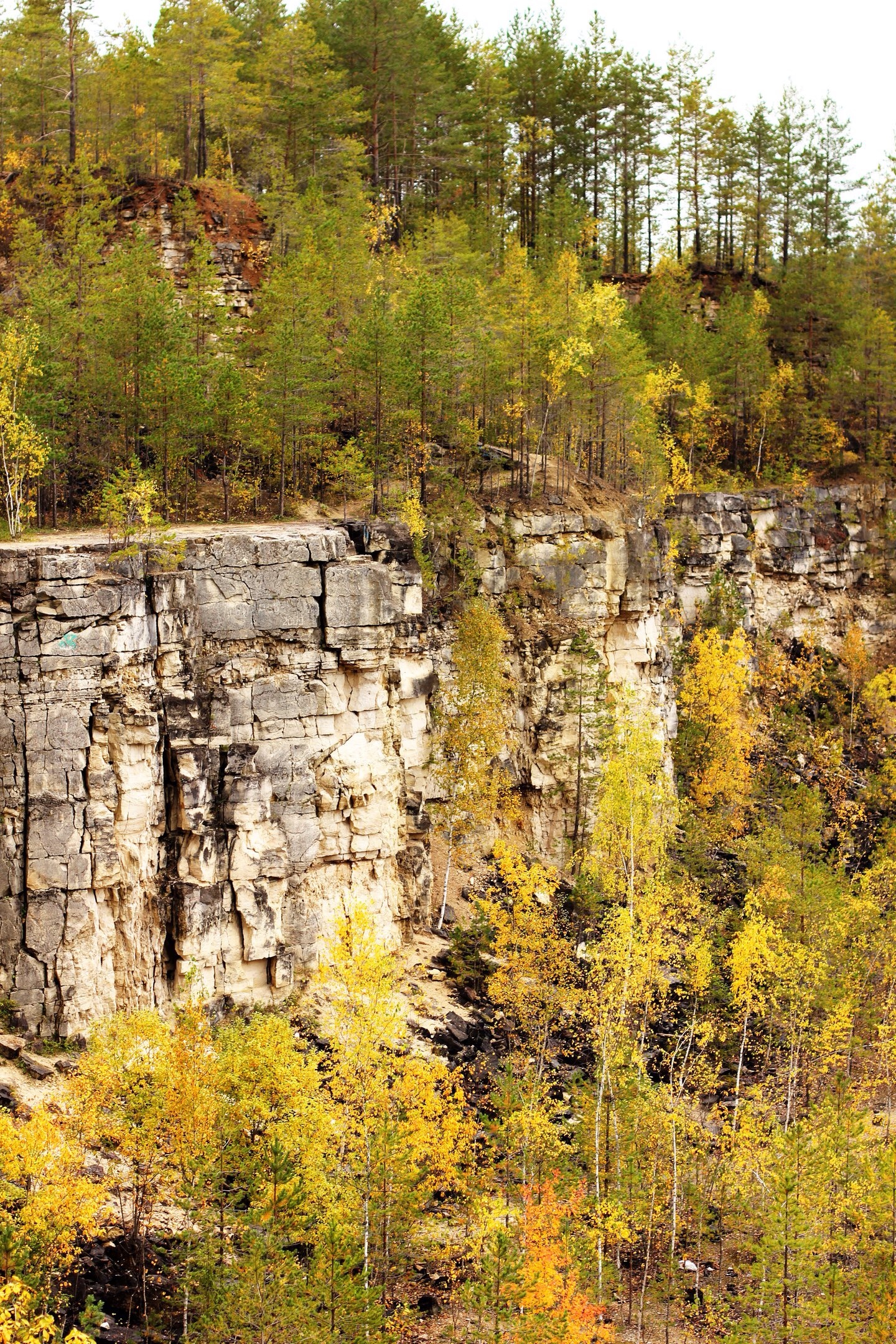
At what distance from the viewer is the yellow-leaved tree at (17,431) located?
36.5 meters

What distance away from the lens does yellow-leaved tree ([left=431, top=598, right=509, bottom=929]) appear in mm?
42656

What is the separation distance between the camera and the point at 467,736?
140 ft

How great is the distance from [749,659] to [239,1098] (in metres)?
39.1

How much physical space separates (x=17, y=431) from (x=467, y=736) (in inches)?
667

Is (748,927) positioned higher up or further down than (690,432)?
further down

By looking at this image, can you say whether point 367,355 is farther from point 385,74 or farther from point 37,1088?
point 385,74

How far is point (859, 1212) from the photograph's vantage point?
98.2 feet

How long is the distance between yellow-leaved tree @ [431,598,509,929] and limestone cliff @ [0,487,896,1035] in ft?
2.62

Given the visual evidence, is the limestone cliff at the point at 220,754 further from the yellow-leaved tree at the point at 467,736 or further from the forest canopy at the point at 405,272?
the forest canopy at the point at 405,272

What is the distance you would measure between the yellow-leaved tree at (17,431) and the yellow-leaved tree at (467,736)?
Result: 48.6 feet

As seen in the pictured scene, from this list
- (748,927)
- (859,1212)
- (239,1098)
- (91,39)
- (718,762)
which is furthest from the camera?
(91,39)

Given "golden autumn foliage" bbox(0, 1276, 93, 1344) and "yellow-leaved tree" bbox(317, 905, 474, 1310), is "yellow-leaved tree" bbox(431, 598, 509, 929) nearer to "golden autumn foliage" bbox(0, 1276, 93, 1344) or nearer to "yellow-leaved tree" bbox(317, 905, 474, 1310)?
"yellow-leaved tree" bbox(317, 905, 474, 1310)

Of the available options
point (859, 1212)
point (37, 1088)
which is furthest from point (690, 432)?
point (37, 1088)

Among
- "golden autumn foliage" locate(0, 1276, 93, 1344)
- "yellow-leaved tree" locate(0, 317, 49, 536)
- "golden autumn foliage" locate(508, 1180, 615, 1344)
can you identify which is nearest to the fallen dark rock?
"golden autumn foliage" locate(0, 1276, 93, 1344)
